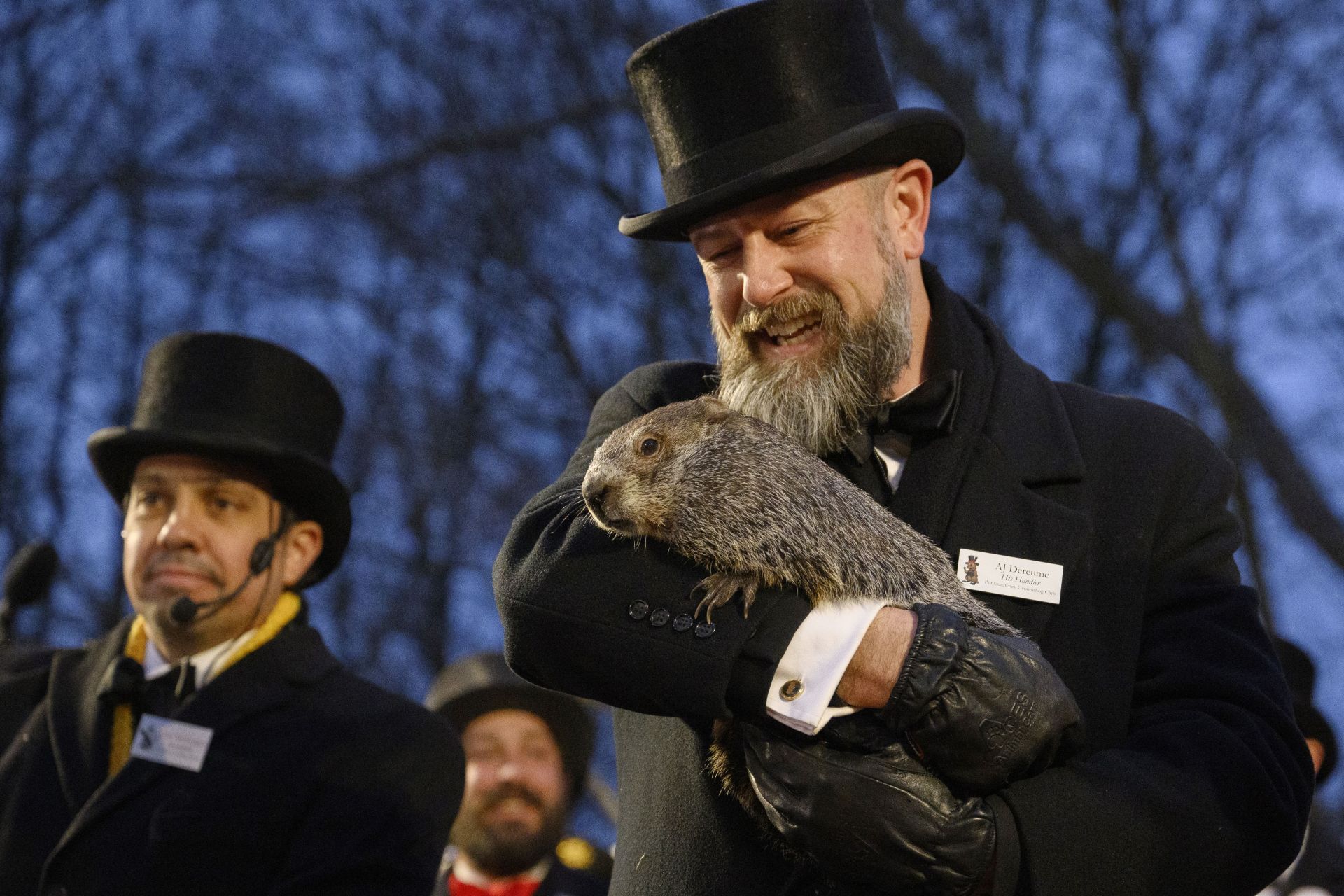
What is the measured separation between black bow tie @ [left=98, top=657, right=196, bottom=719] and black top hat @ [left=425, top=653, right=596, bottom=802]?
6.60ft

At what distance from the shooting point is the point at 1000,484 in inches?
112

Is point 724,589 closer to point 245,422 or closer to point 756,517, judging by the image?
point 756,517

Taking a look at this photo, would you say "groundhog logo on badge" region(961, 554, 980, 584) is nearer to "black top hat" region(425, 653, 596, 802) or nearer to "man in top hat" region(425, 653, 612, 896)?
"man in top hat" region(425, 653, 612, 896)

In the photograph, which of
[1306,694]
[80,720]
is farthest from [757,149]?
[1306,694]

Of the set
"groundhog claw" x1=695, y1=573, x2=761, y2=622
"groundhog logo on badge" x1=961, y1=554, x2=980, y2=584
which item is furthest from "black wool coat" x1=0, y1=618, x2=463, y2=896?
"groundhog logo on badge" x1=961, y1=554, x2=980, y2=584

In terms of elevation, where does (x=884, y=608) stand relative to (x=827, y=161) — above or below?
below

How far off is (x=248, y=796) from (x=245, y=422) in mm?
1201

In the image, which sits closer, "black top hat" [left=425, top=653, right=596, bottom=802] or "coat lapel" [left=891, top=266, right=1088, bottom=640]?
"coat lapel" [left=891, top=266, right=1088, bottom=640]

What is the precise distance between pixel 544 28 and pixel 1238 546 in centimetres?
1190

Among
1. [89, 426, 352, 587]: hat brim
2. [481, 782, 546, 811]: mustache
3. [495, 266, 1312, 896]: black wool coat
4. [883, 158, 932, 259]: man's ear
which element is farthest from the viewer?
[481, 782, 546, 811]: mustache

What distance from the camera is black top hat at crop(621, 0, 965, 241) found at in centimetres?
288

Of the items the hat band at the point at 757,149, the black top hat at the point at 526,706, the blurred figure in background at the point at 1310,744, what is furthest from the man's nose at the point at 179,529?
the blurred figure in background at the point at 1310,744

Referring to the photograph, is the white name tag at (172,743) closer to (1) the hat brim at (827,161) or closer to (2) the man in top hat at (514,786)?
(2) the man in top hat at (514,786)

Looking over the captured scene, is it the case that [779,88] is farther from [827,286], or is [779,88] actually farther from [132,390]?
[132,390]
